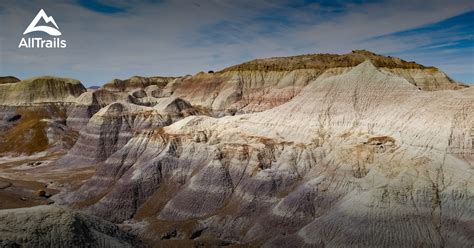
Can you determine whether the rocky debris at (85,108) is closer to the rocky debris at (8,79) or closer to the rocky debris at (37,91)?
the rocky debris at (37,91)

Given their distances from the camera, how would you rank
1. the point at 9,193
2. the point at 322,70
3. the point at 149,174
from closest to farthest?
1. the point at 149,174
2. the point at 9,193
3. the point at 322,70

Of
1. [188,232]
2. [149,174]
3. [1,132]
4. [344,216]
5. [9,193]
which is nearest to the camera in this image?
[344,216]

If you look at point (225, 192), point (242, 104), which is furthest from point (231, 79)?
point (225, 192)

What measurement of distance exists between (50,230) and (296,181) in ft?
77.7

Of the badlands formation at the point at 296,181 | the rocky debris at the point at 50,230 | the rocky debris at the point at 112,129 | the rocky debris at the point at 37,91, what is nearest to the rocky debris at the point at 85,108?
the rocky debris at the point at 37,91

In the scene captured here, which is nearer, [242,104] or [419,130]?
[419,130]

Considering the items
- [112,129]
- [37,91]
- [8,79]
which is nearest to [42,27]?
[112,129]

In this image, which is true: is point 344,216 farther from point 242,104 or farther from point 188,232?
point 242,104

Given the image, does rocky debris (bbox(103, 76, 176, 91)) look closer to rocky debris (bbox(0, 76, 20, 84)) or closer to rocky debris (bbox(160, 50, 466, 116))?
rocky debris (bbox(0, 76, 20, 84))

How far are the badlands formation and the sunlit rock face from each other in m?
0.11

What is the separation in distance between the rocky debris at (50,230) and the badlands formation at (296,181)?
65 millimetres

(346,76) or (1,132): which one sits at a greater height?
(346,76)

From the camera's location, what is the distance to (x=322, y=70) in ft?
337

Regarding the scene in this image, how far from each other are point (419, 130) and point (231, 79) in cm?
7453
